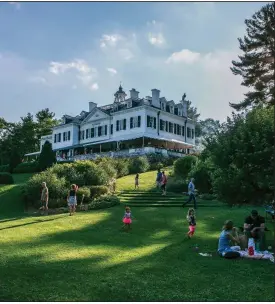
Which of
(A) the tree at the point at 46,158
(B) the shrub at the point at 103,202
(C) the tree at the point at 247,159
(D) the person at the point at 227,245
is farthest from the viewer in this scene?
(A) the tree at the point at 46,158

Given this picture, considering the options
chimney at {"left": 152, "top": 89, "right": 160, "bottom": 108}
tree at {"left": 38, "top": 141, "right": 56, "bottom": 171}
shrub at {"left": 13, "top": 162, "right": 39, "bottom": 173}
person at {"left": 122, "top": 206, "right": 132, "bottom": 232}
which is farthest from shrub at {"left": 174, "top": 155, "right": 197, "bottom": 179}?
chimney at {"left": 152, "top": 89, "right": 160, "bottom": 108}

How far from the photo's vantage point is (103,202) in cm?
2252

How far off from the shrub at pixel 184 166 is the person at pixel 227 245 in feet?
69.4

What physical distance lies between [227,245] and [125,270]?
373 centimetres

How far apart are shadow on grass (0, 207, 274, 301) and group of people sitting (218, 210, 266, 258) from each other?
0.39 meters

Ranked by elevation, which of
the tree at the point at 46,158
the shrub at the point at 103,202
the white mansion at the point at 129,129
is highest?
the white mansion at the point at 129,129

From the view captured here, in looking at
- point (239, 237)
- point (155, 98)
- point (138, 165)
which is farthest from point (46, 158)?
point (239, 237)

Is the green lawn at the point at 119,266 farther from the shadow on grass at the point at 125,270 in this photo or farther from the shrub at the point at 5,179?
the shrub at the point at 5,179

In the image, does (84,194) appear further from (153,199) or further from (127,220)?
(127,220)

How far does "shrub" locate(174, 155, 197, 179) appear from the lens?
111 feet

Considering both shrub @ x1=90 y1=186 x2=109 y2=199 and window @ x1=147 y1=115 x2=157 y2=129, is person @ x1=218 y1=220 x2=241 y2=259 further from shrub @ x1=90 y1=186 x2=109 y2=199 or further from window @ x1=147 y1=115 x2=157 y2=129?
window @ x1=147 y1=115 x2=157 y2=129

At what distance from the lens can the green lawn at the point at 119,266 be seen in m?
8.15

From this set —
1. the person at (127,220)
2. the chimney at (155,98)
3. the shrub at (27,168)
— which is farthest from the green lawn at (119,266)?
the chimney at (155,98)

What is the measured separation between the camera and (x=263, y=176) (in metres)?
13.6
